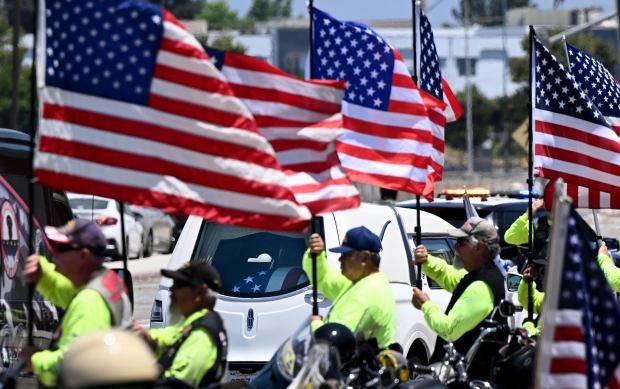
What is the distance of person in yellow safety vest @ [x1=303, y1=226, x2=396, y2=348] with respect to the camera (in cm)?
902

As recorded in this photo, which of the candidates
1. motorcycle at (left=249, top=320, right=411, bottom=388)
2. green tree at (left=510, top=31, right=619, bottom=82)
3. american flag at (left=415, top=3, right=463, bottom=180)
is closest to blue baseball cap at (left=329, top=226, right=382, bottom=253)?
motorcycle at (left=249, top=320, right=411, bottom=388)

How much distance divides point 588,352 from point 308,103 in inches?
102

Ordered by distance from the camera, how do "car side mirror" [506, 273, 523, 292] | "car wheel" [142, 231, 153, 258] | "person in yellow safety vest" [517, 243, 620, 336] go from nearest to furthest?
"person in yellow safety vest" [517, 243, 620, 336] → "car side mirror" [506, 273, 523, 292] → "car wheel" [142, 231, 153, 258]

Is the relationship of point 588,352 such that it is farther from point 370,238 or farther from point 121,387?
point 121,387

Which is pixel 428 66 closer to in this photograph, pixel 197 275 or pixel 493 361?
pixel 493 361

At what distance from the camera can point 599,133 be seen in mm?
12383

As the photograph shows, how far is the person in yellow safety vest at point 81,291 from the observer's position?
7.39 m

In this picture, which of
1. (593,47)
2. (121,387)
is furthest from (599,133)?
(593,47)

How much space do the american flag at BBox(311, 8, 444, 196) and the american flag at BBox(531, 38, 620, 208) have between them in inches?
63.7

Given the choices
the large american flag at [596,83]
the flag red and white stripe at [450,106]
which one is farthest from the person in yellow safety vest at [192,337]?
the large american flag at [596,83]

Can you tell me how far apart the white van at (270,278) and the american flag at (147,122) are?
11.6ft

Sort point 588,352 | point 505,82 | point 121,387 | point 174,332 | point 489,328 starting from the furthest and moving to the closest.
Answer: point 505,82
point 489,328
point 174,332
point 588,352
point 121,387

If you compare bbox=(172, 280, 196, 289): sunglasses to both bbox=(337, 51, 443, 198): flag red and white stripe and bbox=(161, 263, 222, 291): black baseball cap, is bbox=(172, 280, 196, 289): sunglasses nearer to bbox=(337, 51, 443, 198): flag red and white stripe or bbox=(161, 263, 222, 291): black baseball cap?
bbox=(161, 263, 222, 291): black baseball cap

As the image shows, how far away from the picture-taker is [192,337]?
7.77 meters
